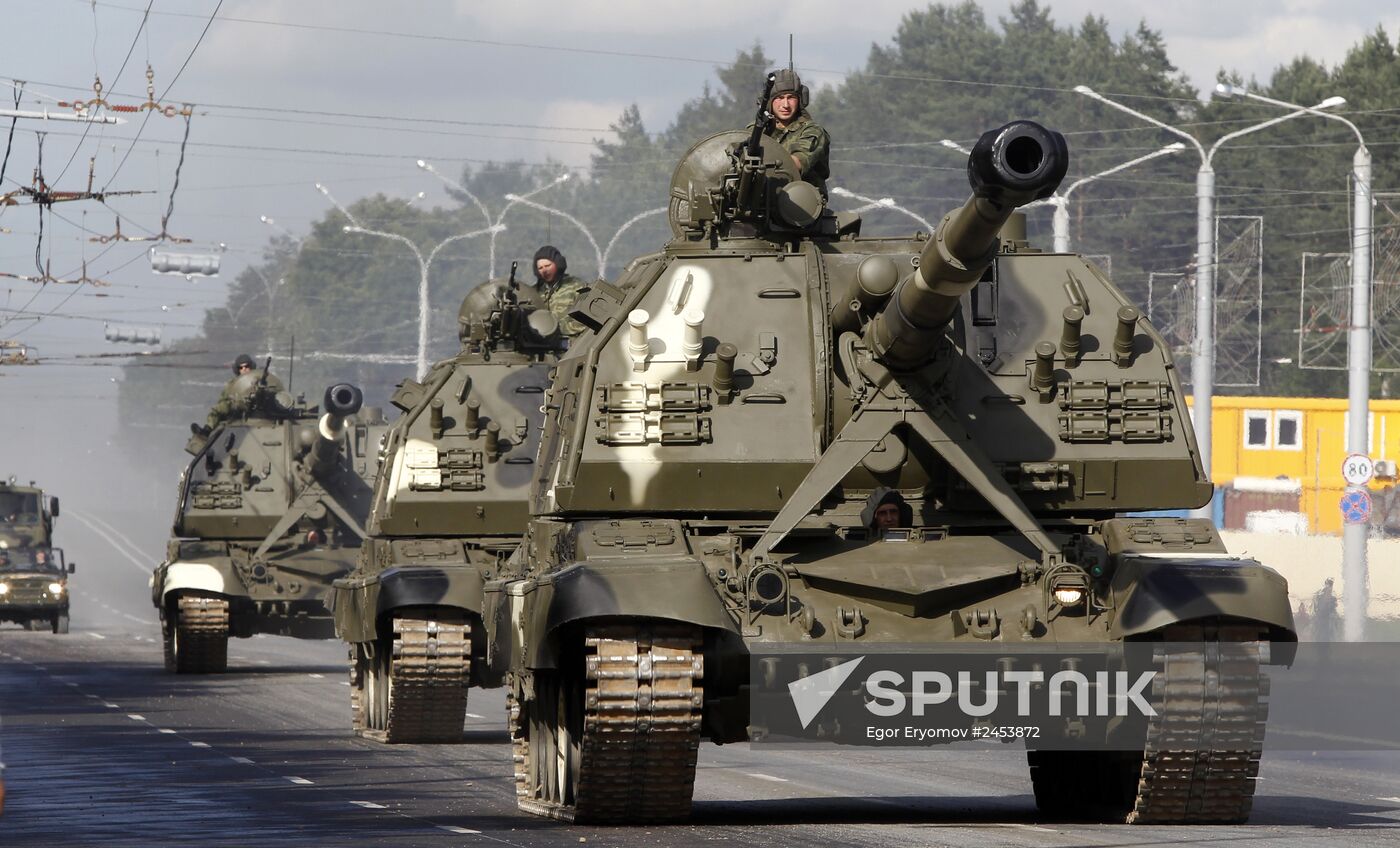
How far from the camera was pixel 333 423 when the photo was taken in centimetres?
2989

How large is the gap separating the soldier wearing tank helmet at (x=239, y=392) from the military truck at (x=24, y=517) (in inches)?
517

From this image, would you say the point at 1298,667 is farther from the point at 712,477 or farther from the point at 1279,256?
the point at 1279,256

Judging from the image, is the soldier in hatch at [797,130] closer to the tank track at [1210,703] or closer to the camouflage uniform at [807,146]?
the camouflage uniform at [807,146]

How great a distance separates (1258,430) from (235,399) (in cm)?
2682

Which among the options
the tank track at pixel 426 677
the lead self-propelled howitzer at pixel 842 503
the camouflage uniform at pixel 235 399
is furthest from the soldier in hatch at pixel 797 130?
the camouflage uniform at pixel 235 399

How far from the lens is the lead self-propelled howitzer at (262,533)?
3128 centimetres

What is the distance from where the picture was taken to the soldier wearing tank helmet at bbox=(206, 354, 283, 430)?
1323 inches

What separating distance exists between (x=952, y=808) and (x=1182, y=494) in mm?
2335

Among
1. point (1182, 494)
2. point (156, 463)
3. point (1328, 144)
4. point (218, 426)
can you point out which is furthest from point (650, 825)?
point (156, 463)

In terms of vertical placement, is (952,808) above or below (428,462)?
below

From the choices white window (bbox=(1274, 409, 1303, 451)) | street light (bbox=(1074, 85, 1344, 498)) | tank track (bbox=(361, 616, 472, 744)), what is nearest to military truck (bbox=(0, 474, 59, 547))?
street light (bbox=(1074, 85, 1344, 498))

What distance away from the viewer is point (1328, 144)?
250 ft

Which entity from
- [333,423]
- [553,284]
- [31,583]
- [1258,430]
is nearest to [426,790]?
[553,284]

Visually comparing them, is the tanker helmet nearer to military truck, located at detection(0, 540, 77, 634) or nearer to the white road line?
the white road line
